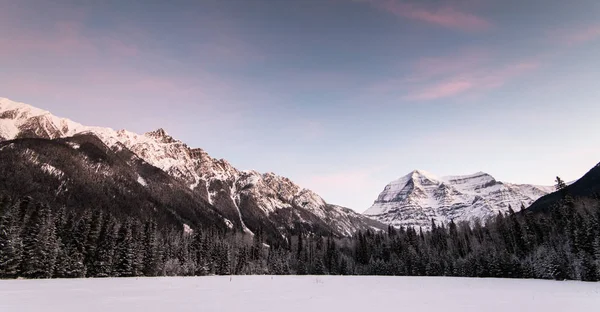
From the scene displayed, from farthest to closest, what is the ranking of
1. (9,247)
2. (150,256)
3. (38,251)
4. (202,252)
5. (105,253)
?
1. (202,252)
2. (150,256)
3. (105,253)
4. (38,251)
5. (9,247)

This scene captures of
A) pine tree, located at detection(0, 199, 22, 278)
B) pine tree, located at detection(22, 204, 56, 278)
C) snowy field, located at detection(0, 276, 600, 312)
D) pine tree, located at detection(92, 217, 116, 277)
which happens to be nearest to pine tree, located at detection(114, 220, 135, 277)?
pine tree, located at detection(92, 217, 116, 277)

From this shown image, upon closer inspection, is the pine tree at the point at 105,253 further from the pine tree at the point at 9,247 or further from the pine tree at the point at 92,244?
the pine tree at the point at 9,247

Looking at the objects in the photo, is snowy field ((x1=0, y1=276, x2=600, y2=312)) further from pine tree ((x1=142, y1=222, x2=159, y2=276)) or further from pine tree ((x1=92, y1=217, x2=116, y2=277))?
pine tree ((x1=142, y1=222, x2=159, y2=276))

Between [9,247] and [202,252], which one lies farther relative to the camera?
[202,252]

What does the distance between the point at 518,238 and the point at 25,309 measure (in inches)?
4805

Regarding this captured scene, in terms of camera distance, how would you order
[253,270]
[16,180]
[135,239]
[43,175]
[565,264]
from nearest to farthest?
[565,264] < [135,239] < [253,270] < [16,180] < [43,175]

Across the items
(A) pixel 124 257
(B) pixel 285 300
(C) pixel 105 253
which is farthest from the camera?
(A) pixel 124 257

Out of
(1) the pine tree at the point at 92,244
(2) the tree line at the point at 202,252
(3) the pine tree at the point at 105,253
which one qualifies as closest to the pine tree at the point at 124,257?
(2) the tree line at the point at 202,252

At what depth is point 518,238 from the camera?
336 feet

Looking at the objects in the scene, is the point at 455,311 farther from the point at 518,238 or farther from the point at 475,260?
the point at 518,238

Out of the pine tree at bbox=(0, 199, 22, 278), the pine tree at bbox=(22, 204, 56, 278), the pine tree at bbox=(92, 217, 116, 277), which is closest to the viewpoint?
the pine tree at bbox=(0, 199, 22, 278)

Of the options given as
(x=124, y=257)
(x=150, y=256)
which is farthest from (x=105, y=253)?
(x=150, y=256)

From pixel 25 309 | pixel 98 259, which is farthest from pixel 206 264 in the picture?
pixel 25 309

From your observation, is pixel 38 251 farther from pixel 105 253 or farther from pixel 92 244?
pixel 105 253
